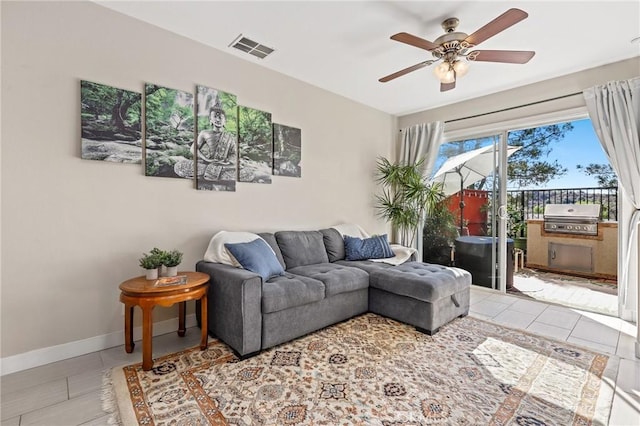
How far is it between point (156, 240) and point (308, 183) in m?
1.90

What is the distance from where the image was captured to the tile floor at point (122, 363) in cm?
161

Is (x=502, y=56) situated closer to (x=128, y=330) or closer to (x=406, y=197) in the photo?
(x=406, y=197)

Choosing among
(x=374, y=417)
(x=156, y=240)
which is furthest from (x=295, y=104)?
(x=374, y=417)

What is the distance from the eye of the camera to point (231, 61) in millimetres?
3098

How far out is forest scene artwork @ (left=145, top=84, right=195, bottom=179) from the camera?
2.56 m

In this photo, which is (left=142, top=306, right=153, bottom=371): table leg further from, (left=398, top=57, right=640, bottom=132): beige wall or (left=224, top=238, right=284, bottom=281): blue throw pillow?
(left=398, top=57, right=640, bottom=132): beige wall

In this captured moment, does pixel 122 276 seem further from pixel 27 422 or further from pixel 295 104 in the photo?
pixel 295 104

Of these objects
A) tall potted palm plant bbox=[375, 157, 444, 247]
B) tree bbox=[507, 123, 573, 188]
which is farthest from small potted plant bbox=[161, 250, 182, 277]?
tree bbox=[507, 123, 573, 188]

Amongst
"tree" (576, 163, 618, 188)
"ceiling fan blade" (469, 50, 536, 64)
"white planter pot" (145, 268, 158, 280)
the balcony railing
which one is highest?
"ceiling fan blade" (469, 50, 536, 64)

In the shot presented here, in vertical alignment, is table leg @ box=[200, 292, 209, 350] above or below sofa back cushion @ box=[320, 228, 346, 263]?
below

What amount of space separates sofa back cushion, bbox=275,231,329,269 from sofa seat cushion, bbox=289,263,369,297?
0.11 m

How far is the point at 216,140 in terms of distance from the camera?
2961mm

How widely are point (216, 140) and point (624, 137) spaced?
13.5 ft

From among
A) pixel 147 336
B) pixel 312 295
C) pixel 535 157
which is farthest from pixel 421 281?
pixel 535 157
